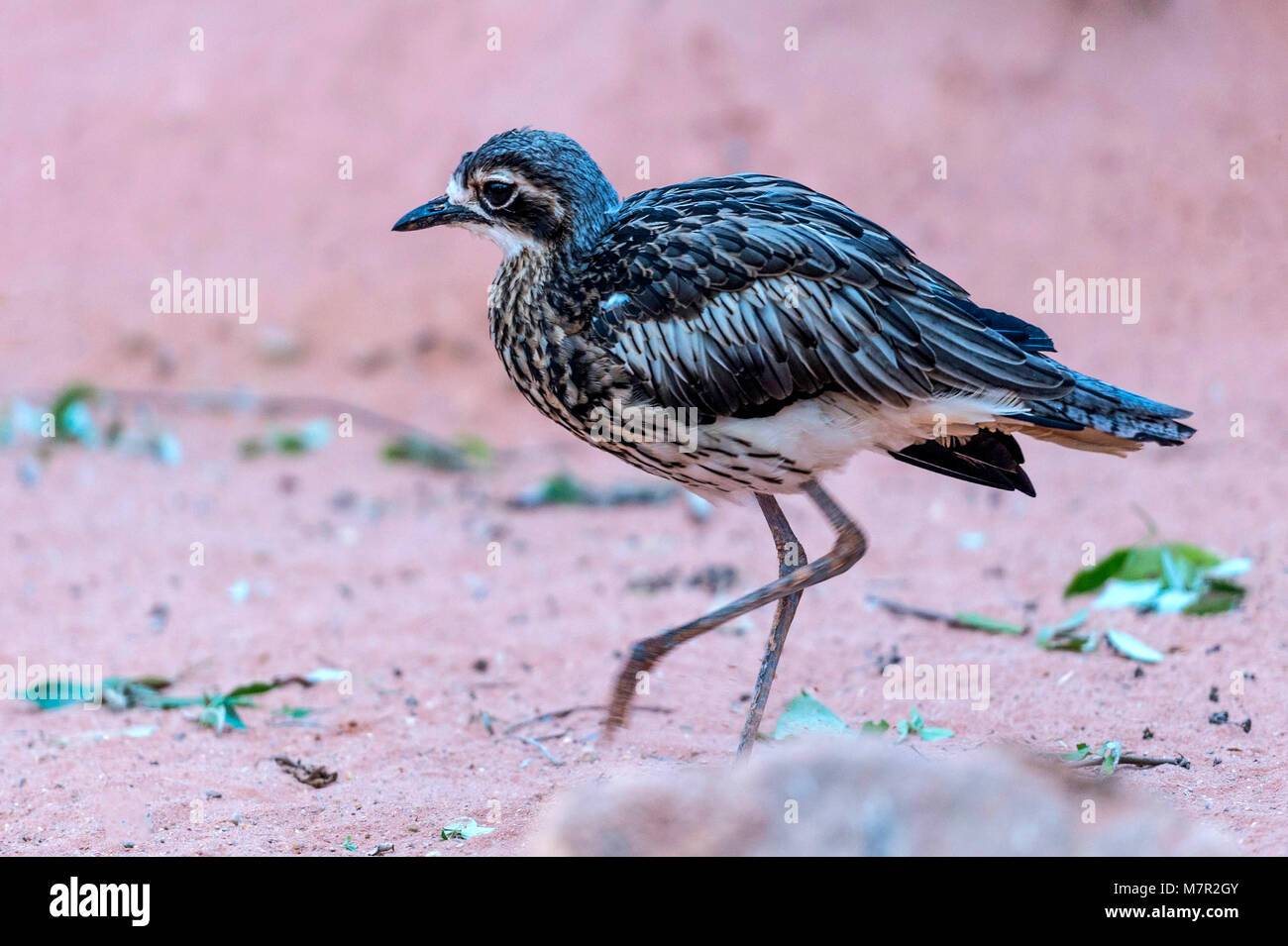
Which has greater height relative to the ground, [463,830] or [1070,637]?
[1070,637]

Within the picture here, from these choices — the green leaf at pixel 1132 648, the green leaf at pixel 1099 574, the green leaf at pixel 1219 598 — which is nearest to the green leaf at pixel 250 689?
the green leaf at pixel 1132 648

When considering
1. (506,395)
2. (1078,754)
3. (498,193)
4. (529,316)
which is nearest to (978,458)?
(1078,754)

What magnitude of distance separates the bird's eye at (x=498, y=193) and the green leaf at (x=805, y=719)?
183 cm

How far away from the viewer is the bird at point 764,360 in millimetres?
4234

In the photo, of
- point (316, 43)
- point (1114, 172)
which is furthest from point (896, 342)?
point (316, 43)

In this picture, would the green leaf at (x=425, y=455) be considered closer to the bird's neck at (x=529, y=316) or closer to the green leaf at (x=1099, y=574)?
the green leaf at (x=1099, y=574)

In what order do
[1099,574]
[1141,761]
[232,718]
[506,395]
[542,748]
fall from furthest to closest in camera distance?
[506,395] < [1099,574] < [232,718] < [542,748] < [1141,761]

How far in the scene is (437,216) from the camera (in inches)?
181

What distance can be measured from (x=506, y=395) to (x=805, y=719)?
20.3 ft

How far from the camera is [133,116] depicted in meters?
12.8

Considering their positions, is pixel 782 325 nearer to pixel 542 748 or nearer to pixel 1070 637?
pixel 542 748

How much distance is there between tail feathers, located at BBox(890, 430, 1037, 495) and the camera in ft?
14.9

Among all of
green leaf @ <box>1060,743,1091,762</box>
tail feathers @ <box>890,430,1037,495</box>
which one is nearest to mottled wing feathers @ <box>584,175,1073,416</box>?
tail feathers @ <box>890,430,1037,495</box>

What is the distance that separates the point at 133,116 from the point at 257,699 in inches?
350
